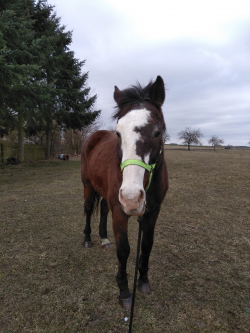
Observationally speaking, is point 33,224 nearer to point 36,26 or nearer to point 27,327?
point 27,327

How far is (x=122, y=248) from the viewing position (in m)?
2.08

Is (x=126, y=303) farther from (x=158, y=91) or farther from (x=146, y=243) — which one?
(x=158, y=91)

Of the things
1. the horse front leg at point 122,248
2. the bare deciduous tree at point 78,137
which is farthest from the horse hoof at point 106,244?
the bare deciduous tree at point 78,137

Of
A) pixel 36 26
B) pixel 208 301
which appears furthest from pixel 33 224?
pixel 36 26

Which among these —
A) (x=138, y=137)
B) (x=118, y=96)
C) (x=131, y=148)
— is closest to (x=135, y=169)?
(x=131, y=148)

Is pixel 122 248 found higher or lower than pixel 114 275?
higher

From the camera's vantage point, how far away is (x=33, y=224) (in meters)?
4.34

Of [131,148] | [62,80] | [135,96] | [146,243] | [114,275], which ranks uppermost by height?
[62,80]

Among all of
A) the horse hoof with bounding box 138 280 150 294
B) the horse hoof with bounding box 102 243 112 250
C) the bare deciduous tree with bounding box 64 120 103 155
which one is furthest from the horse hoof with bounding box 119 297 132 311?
the bare deciduous tree with bounding box 64 120 103 155

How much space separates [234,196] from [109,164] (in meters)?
5.77

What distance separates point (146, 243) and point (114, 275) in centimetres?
77

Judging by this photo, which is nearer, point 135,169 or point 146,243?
point 135,169

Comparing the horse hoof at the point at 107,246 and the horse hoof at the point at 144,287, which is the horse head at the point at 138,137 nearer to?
the horse hoof at the point at 144,287

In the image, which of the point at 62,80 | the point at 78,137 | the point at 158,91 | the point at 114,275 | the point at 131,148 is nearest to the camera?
the point at 131,148
